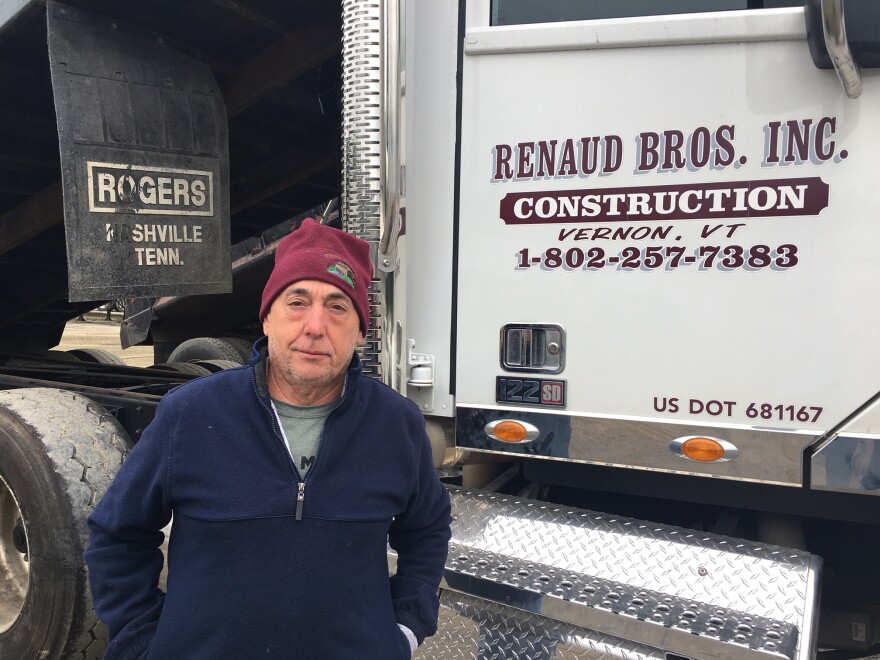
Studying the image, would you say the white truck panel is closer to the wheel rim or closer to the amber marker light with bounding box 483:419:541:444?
the amber marker light with bounding box 483:419:541:444

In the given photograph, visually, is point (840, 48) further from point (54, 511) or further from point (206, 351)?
point (206, 351)

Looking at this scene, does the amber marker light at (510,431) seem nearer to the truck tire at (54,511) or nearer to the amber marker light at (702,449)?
the amber marker light at (702,449)

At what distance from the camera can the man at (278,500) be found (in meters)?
1.35

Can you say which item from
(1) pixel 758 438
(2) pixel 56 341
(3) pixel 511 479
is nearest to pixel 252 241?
(2) pixel 56 341

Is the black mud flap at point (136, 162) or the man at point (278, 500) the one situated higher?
the black mud flap at point (136, 162)

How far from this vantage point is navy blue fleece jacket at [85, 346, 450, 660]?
1.34 metres

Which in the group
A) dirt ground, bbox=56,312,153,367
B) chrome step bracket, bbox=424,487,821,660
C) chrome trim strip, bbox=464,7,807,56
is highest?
chrome trim strip, bbox=464,7,807,56

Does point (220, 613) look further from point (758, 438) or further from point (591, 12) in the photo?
point (591, 12)

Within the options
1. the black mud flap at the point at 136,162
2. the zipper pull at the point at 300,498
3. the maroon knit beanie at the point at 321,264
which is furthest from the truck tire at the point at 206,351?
the zipper pull at the point at 300,498

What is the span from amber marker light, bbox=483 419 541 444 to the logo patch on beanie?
0.99 metres

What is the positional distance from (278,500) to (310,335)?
301 millimetres

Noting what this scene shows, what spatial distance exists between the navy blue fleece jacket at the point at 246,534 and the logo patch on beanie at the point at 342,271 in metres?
0.21

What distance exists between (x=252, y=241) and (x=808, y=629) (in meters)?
4.08

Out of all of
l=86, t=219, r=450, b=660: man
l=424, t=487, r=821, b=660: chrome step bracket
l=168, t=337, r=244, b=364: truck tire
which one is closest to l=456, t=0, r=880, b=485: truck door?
l=424, t=487, r=821, b=660: chrome step bracket
